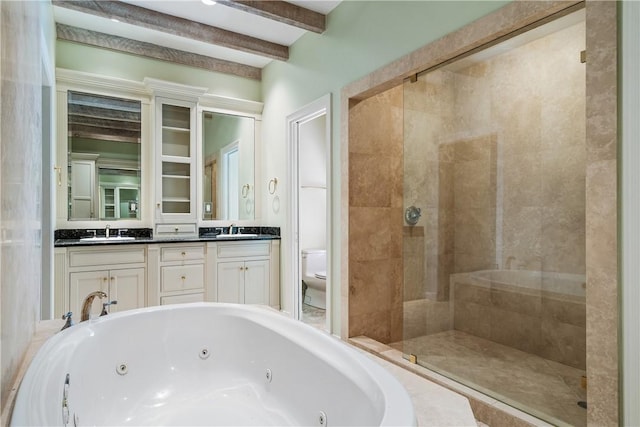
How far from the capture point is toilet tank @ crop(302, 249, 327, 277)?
391cm

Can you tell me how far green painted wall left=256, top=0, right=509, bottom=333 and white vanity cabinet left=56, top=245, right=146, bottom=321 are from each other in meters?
1.36

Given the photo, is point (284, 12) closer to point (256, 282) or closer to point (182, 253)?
point (182, 253)

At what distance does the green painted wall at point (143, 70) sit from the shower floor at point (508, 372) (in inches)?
123

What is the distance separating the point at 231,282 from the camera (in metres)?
3.64

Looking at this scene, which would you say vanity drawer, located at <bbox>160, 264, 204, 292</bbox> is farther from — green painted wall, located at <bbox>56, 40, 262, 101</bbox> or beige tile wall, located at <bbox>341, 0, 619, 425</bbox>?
beige tile wall, located at <bbox>341, 0, 619, 425</bbox>

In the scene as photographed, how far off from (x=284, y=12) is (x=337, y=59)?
0.53 metres

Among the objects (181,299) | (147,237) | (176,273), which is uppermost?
(147,237)

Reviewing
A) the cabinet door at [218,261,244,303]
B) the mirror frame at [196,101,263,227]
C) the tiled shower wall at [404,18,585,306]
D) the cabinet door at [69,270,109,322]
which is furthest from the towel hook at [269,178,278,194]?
the cabinet door at [69,270,109,322]

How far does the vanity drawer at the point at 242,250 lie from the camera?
Answer: 3.60 m

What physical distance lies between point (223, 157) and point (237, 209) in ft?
1.93

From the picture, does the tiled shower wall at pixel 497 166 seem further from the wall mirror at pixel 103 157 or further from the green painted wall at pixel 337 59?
the wall mirror at pixel 103 157

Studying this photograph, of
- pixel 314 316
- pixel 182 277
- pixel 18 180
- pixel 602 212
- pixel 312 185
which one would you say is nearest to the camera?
pixel 18 180

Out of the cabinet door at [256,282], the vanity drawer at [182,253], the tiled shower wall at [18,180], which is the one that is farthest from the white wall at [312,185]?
the tiled shower wall at [18,180]

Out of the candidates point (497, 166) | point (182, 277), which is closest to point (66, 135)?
point (182, 277)
